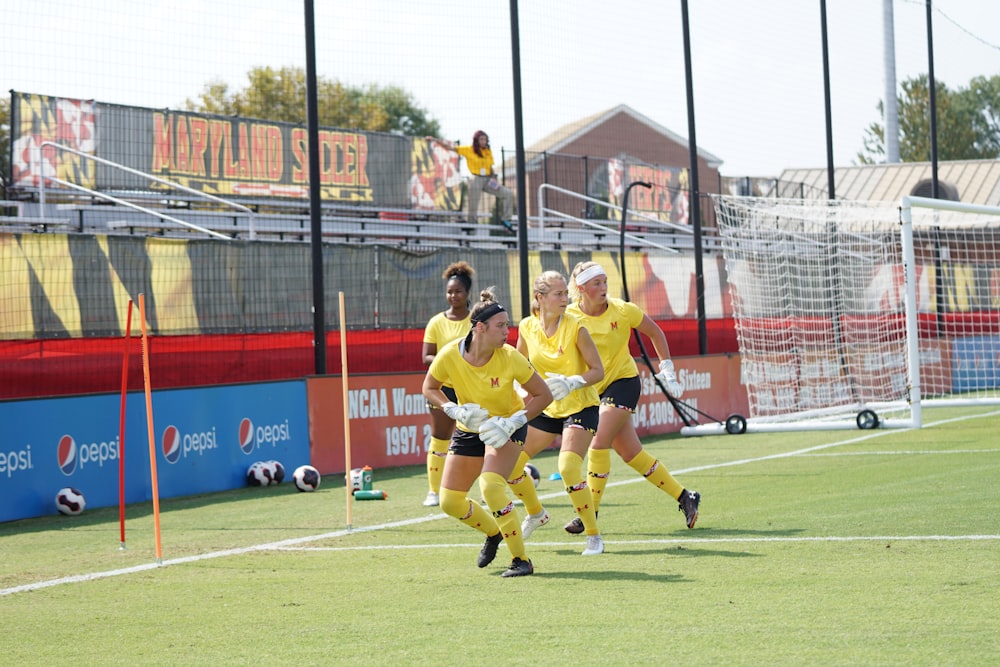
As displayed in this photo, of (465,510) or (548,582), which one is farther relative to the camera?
(465,510)

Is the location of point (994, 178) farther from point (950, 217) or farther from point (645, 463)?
point (645, 463)

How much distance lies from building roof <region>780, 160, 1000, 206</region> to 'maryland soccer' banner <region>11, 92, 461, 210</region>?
22.6 metres

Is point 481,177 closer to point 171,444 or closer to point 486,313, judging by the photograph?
point 171,444

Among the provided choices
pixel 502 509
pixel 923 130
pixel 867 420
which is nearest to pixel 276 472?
pixel 502 509

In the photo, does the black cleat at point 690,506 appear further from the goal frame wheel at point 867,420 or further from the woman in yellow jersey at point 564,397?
the goal frame wheel at point 867,420

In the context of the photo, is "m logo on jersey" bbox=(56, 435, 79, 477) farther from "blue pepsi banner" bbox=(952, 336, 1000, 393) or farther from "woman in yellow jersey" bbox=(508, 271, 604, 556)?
"blue pepsi banner" bbox=(952, 336, 1000, 393)

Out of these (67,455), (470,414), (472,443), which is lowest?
(67,455)

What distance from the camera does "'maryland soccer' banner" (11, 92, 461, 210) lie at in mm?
22969

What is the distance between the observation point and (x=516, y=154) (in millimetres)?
20156

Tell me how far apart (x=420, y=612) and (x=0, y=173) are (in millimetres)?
17971

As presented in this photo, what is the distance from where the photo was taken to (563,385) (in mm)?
9180

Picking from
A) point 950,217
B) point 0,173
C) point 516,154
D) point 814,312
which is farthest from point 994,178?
point 0,173

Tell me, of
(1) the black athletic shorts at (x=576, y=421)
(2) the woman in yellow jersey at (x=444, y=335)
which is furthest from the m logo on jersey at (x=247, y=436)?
(1) the black athletic shorts at (x=576, y=421)

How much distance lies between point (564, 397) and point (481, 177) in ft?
53.4
